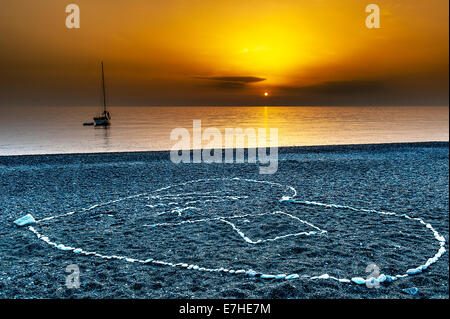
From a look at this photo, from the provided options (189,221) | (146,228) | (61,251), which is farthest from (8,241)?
(189,221)

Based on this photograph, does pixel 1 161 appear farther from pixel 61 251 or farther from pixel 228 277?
pixel 228 277

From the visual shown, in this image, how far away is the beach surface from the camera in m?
4.98

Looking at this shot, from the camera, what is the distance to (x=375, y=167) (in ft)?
51.7

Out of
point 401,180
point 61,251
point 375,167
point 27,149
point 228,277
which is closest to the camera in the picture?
point 228,277

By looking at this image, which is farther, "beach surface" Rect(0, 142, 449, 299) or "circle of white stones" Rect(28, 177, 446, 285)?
"circle of white stones" Rect(28, 177, 446, 285)

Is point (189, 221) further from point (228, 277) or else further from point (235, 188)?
point (235, 188)

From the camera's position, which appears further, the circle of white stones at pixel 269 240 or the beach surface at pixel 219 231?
the circle of white stones at pixel 269 240

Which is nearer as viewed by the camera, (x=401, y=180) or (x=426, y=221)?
(x=426, y=221)

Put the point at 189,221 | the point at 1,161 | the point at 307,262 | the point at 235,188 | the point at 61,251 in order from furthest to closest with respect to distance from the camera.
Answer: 1. the point at 1,161
2. the point at 235,188
3. the point at 189,221
4. the point at 61,251
5. the point at 307,262

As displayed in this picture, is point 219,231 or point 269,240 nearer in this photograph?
point 269,240

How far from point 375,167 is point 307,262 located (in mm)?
11496

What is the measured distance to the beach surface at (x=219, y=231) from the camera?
4984mm

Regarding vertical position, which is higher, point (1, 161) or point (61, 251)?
point (1, 161)

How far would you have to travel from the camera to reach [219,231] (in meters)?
7.39
